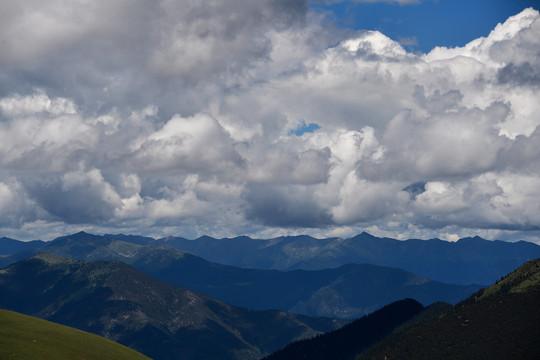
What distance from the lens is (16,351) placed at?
18300cm

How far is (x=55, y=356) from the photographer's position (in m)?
194

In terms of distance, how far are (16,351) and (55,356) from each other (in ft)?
45.6
